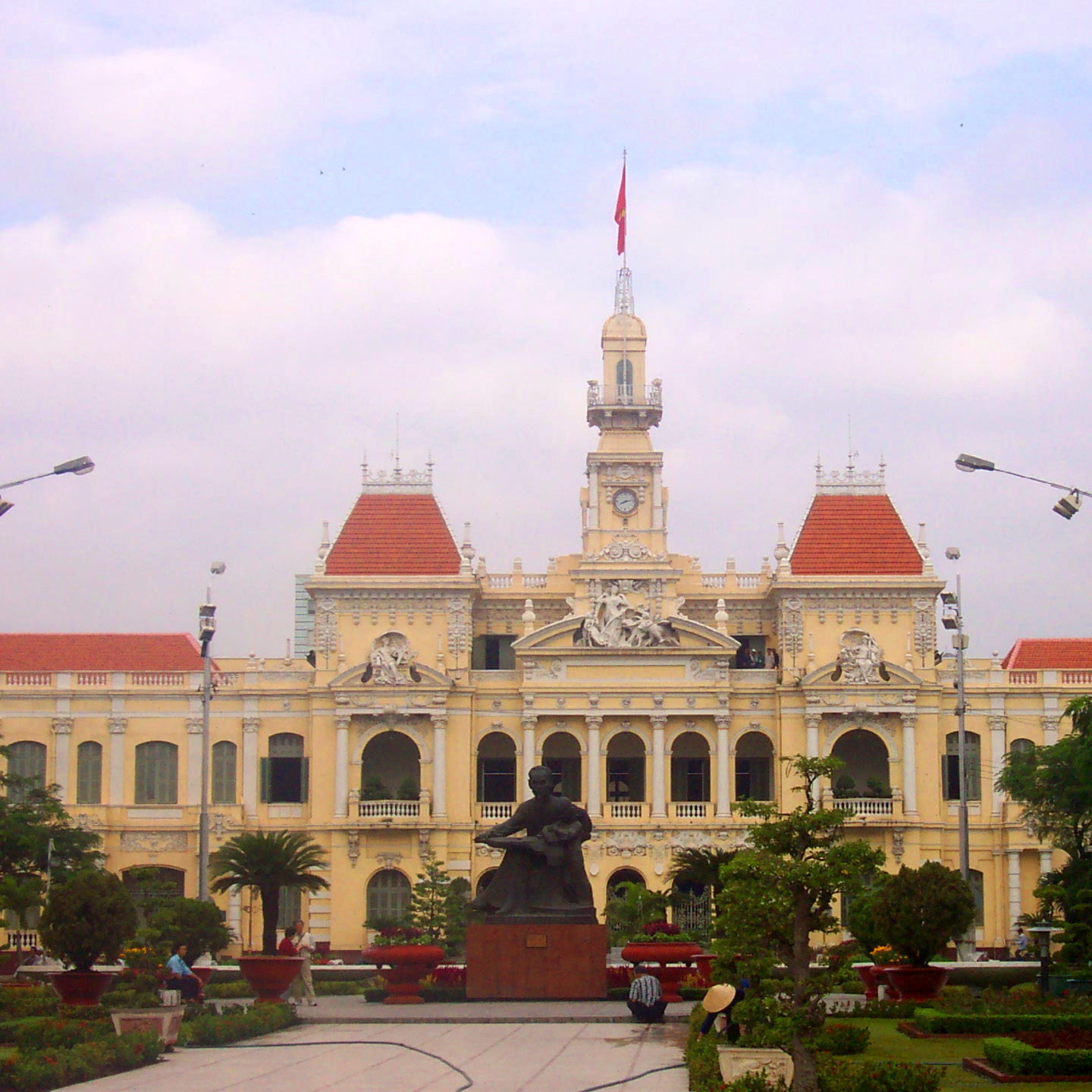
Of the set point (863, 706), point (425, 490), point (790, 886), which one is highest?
point (425, 490)

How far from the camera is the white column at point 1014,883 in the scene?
227ft

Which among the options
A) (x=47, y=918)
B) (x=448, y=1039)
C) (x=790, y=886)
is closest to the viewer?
(x=790, y=886)

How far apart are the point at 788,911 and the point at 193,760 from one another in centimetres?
5027

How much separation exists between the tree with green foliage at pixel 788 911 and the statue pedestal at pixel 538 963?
12959 mm

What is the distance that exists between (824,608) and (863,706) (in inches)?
150

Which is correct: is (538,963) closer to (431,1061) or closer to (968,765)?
(431,1061)

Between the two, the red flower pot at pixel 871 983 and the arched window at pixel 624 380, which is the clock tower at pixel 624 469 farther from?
the red flower pot at pixel 871 983

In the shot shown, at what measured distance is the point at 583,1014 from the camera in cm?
3438

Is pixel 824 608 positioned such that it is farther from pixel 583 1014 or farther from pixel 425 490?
pixel 583 1014

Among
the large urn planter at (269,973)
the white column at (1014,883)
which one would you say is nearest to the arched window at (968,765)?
the white column at (1014,883)

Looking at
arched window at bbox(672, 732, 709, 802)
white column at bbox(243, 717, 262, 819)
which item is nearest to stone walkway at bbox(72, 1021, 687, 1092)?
white column at bbox(243, 717, 262, 819)

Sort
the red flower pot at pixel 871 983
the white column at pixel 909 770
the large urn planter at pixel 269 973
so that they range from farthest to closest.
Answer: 1. the white column at pixel 909 770
2. the red flower pot at pixel 871 983
3. the large urn planter at pixel 269 973

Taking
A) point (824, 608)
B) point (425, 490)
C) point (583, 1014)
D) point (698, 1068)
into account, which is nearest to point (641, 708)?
point (824, 608)

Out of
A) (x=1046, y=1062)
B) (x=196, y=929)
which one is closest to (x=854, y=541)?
(x=196, y=929)
